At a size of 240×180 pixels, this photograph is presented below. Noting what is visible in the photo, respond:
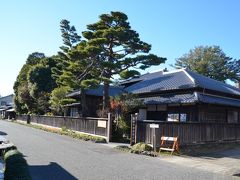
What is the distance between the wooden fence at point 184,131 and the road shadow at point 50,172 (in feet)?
25.5

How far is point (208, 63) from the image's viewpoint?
5775 centimetres

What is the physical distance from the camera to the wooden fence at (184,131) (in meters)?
18.8

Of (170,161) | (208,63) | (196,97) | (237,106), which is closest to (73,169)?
(170,161)

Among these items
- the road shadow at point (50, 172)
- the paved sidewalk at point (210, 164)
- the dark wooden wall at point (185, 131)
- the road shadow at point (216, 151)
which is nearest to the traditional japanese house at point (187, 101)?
the dark wooden wall at point (185, 131)

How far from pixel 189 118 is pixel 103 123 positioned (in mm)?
6638

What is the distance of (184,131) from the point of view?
19.3 m

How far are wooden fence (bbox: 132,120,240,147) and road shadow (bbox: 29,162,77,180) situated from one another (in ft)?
25.5

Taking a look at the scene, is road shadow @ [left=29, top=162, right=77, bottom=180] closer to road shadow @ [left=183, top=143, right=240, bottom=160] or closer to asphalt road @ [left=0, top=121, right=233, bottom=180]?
asphalt road @ [left=0, top=121, right=233, bottom=180]

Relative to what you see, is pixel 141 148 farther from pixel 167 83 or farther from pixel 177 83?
pixel 167 83

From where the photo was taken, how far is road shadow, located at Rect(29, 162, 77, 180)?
1019 cm

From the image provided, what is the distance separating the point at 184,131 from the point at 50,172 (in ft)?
34.3

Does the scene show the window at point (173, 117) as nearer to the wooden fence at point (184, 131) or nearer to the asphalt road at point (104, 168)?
the wooden fence at point (184, 131)

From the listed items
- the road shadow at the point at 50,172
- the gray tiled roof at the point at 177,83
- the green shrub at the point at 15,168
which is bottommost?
the road shadow at the point at 50,172

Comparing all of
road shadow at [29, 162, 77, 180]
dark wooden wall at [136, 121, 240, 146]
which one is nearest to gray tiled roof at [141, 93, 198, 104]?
dark wooden wall at [136, 121, 240, 146]
